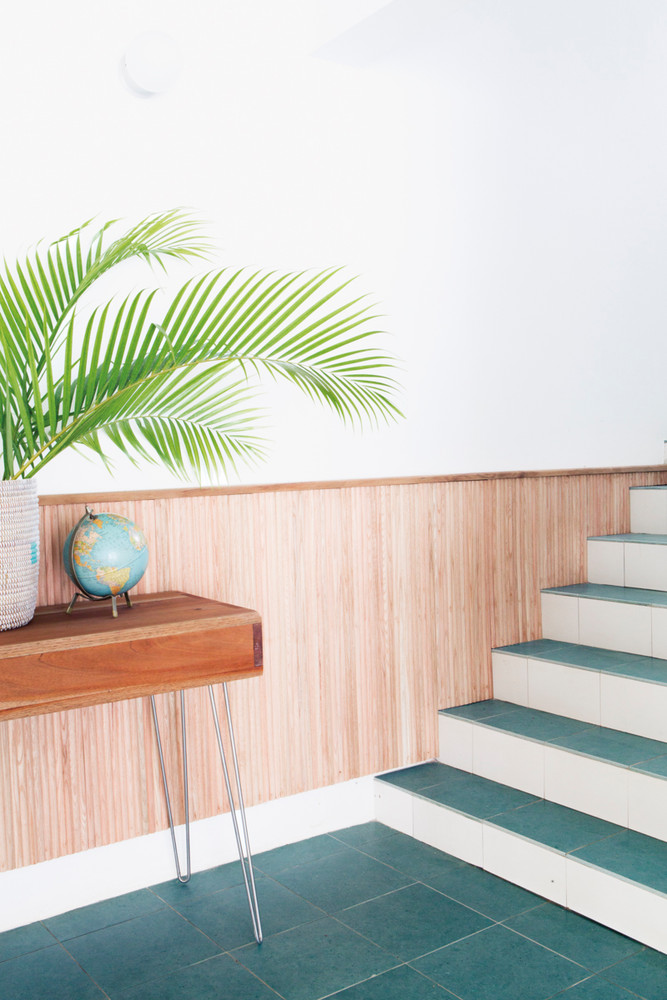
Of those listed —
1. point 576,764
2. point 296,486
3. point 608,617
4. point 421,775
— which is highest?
point 296,486

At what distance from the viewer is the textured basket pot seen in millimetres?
1733

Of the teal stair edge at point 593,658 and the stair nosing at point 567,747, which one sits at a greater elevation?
the teal stair edge at point 593,658

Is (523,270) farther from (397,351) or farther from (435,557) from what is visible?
(435,557)

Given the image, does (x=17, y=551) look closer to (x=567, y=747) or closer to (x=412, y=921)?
(x=412, y=921)

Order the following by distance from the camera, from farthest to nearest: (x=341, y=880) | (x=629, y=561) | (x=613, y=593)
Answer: (x=629, y=561) → (x=613, y=593) → (x=341, y=880)

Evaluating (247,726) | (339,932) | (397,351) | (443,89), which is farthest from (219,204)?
(339,932)

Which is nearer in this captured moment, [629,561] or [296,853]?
[296,853]

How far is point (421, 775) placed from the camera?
269 cm

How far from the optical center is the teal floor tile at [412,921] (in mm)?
1977

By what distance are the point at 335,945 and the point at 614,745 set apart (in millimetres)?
919

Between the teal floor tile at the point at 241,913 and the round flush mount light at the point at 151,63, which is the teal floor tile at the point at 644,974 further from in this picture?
the round flush mount light at the point at 151,63

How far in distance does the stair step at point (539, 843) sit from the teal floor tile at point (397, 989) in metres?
0.44

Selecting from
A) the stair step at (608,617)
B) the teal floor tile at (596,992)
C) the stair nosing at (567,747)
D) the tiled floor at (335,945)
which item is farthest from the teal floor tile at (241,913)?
the stair step at (608,617)

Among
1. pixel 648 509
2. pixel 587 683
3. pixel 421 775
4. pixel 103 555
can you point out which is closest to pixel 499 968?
pixel 421 775
